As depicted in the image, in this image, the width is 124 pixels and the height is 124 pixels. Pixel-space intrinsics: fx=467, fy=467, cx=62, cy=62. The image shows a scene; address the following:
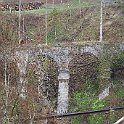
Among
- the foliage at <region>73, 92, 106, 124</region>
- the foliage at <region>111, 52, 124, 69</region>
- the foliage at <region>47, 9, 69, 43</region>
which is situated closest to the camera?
the foliage at <region>73, 92, 106, 124</region>

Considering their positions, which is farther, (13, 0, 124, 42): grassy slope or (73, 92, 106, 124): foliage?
(13, 0, 124, 42): grassy slope

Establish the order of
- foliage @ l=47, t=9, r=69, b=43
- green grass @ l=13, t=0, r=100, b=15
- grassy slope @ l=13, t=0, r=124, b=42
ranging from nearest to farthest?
grassy slope @ l=13, t=0, r=124, b=42
foliage @ l=47, t=9, r=69, b=43
green grass @ l=13, t=0, r=100, b=15

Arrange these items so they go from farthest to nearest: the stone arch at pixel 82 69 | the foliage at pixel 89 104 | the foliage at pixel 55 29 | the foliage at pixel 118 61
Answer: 1. the foliage at pixel 55 29
2. the stone arch at pixel 82 69
3. the foliage at pixel 118 61
4. the foliage at pixel 89 104

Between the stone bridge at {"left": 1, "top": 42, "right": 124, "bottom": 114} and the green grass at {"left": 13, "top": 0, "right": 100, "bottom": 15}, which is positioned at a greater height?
the green grass at {"left": 13, "top": 0, "right": 100, "bottom": 15}

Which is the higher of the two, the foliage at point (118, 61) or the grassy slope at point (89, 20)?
the grassy slope at point (89, 20)

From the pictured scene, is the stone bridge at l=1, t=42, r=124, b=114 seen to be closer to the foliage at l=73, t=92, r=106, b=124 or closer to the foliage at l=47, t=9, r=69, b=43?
the foliage at l=73, t=92, r=106, b=124

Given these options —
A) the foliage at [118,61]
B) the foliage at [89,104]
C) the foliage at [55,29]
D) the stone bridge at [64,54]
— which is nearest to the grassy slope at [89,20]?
the foliage at [55,29]

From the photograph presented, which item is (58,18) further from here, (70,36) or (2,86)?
(2,86)

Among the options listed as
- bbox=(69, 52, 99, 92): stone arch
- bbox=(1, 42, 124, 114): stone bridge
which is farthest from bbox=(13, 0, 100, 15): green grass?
bbox=(1, 42, 124, 114): stone bridge

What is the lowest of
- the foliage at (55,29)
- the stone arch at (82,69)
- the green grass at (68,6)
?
the stone arch at (82,69)

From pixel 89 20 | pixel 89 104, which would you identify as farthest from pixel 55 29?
pixel 89 104

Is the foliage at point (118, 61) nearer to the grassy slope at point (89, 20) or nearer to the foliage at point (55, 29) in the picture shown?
the grassy slope at point (89, 20)

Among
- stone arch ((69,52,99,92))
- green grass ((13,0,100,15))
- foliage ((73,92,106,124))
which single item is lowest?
foliage ((73,92,106,124))

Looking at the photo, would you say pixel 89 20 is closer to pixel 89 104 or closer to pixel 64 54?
pixel 64 54
